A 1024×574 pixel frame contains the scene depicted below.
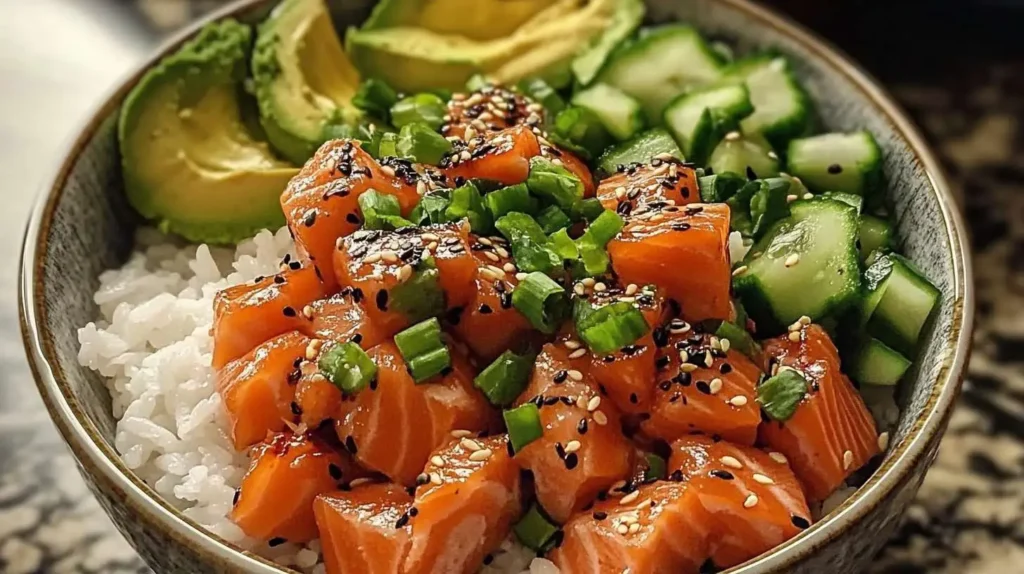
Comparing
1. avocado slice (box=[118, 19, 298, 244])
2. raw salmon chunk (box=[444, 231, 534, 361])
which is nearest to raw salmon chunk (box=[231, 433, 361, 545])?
raw salmon chunk (box=[444, 231, 534, 361])

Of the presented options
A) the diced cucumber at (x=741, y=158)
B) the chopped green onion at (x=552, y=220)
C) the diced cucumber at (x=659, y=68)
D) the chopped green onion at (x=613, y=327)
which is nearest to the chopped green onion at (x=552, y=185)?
the chopped green onion at (x=552, y=220)

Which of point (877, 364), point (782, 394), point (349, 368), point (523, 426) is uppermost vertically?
point (349, 368)

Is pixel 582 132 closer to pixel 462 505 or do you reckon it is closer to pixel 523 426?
pixel 523 426

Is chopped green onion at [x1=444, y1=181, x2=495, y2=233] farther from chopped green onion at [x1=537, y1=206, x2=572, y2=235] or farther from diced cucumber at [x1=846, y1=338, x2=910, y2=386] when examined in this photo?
diced cucumber at [x1=846, y1=338, x2=910, y2=386]

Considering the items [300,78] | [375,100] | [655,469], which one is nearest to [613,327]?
[655,469]

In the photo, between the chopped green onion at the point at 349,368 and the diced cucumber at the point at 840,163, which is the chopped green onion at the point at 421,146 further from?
the diced cucumber at the point at 840,163

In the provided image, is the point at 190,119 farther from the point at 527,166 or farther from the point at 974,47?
the point at 974,47

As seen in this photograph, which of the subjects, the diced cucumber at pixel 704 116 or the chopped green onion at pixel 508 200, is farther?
the diced cucumber at pixel 704 116
